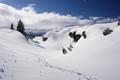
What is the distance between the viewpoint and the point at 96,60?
2344 centimetres

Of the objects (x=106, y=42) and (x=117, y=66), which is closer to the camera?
(x=117, y=66)

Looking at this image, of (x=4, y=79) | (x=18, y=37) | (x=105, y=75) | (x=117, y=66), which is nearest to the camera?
(x=4, y=79)

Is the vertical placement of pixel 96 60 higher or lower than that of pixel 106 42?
lower

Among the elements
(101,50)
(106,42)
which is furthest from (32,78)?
(106,42)

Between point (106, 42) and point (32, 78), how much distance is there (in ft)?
68.8

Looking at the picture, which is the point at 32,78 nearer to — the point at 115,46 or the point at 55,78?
the point at 55,78

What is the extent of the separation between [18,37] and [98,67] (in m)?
47.4

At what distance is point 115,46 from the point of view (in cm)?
2483

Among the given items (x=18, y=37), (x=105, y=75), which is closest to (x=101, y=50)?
(x=105, y=75)

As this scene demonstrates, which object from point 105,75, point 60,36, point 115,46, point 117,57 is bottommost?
point 105,75

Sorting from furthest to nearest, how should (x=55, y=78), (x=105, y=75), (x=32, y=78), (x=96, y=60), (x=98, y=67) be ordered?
(x=96, y=60) → (x=98, y=67) → (x=105, y=75) → (x=55, y=78) → (x=32, y=78)

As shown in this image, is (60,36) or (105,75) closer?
(105,75)

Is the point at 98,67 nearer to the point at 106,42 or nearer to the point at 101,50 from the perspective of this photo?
the point at 101,50

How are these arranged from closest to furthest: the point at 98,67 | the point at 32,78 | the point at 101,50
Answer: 1. the point at 32,78
2. the point at 98,67
3. the point at 101,50
